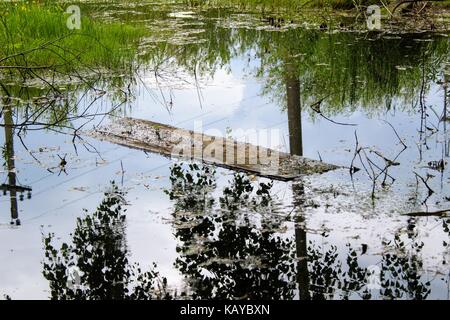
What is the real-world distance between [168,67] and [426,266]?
23.6 feet

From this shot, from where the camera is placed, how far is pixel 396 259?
14.7 feet

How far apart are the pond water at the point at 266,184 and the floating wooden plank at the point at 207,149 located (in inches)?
5.3

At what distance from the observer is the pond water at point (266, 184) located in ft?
14.5

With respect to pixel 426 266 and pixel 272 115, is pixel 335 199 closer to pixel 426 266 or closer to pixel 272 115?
pixel 426 266

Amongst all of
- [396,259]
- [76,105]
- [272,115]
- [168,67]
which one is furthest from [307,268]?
[168,67]

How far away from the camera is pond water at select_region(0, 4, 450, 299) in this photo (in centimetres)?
442

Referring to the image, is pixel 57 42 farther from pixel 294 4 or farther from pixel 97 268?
pixel 294 4

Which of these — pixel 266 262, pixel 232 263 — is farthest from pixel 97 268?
pixel 266 262

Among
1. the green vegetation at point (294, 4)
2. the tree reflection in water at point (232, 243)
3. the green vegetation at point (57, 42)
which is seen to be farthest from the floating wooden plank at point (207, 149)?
the green vegetation at point (294, 4)

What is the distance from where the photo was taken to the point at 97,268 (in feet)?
15.0

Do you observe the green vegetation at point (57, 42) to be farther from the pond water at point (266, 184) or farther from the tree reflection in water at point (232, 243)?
the tree reflection in water at point (232, 243)

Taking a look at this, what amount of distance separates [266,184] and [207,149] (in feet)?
3.26
